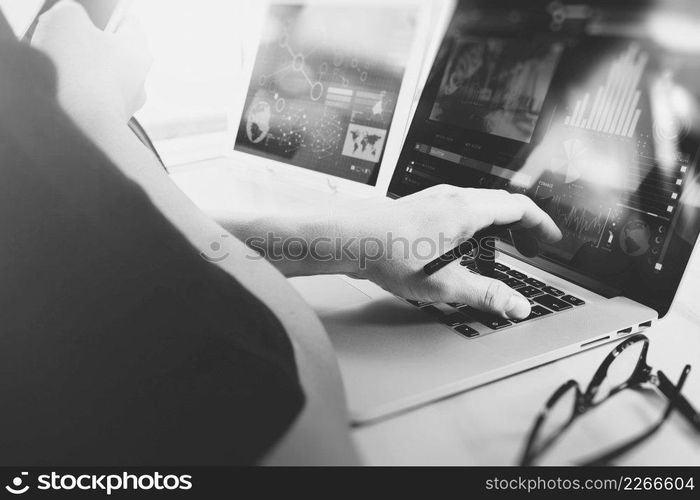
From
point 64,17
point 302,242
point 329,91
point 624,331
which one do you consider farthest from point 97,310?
point 329,91

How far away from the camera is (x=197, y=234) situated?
383mm

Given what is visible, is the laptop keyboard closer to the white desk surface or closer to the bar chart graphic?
the white desk surface

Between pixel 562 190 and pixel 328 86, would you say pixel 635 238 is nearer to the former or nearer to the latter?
pixel 562 190

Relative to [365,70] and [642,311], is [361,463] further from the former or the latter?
[365,70]

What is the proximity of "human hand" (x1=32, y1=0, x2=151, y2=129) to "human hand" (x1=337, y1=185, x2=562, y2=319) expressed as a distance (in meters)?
0.23

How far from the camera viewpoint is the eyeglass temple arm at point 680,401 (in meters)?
0.34

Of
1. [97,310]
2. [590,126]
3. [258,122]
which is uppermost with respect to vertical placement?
[590,126]

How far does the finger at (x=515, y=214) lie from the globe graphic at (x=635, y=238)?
65mm

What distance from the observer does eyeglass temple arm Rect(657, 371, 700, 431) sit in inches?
13.2

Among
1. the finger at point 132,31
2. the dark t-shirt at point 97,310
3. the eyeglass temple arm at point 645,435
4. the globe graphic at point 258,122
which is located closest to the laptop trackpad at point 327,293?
the dark t-shirt at point 97,310

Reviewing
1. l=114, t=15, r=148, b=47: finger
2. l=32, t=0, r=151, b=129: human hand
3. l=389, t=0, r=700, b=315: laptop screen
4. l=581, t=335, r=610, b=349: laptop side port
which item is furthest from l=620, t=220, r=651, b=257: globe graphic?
l=114, t=15, r=148, b=47: finger

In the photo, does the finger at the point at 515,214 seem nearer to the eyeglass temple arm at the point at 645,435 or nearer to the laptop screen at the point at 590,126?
the laptop screen at the point at 590,126

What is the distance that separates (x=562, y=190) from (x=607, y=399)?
0.27 metres

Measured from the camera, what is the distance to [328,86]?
2.87 feet
